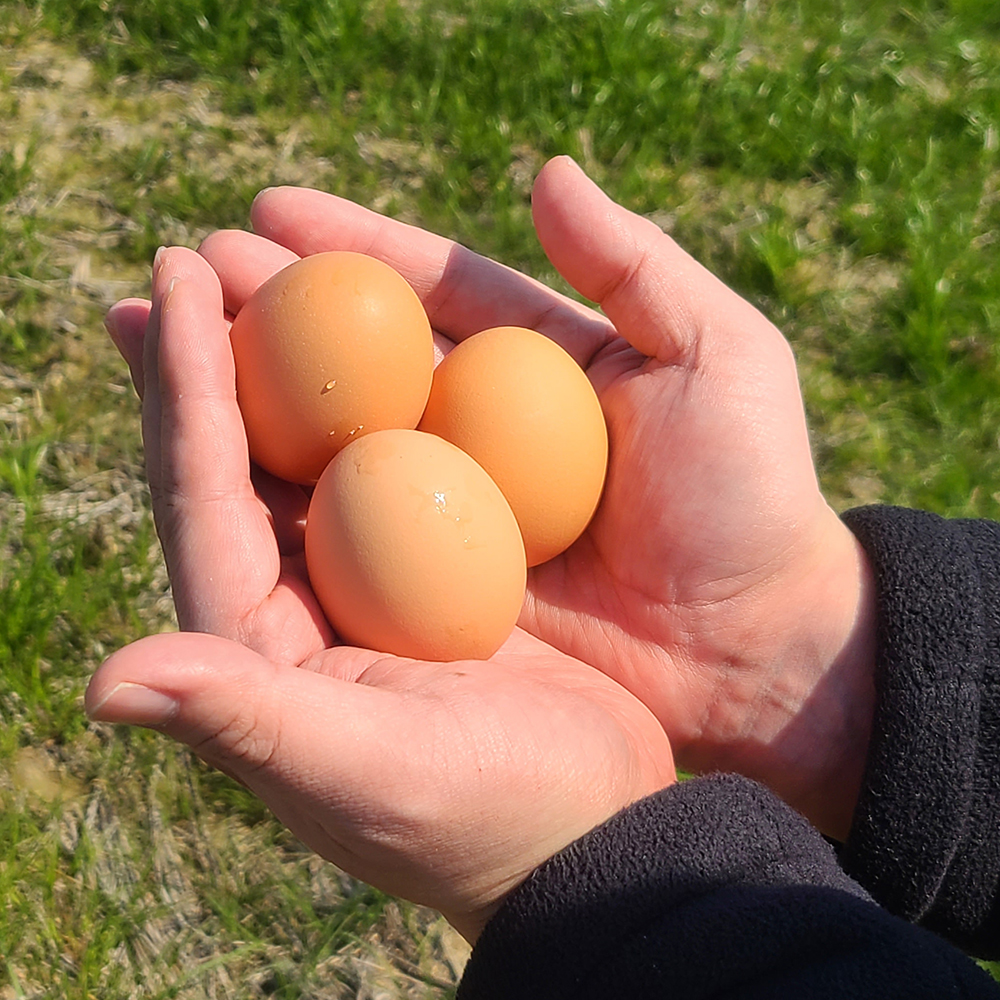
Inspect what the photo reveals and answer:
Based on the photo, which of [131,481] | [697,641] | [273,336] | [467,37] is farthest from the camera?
[467,37]

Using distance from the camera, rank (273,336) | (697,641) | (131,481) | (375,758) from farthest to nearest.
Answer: (131,481) < (697,641) < (273,336) < (375,758)

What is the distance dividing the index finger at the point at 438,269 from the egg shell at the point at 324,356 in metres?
0.31

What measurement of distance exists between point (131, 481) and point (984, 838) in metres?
2.07

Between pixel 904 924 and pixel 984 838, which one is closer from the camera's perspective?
pixel 904 924

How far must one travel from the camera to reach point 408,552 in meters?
1.61

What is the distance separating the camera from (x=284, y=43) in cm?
333

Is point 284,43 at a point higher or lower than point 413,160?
higher

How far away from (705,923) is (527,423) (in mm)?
859

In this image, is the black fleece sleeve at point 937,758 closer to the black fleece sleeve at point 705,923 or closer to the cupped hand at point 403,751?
the black fleece sleeve at point 705,923

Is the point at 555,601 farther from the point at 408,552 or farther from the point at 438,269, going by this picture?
the point at 438,269

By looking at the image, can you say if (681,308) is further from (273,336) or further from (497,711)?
(497,711)

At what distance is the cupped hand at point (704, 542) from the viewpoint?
1.92m

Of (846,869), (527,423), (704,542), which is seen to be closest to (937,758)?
(846,869)

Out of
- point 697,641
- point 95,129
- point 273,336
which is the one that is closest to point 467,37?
point 95,129
